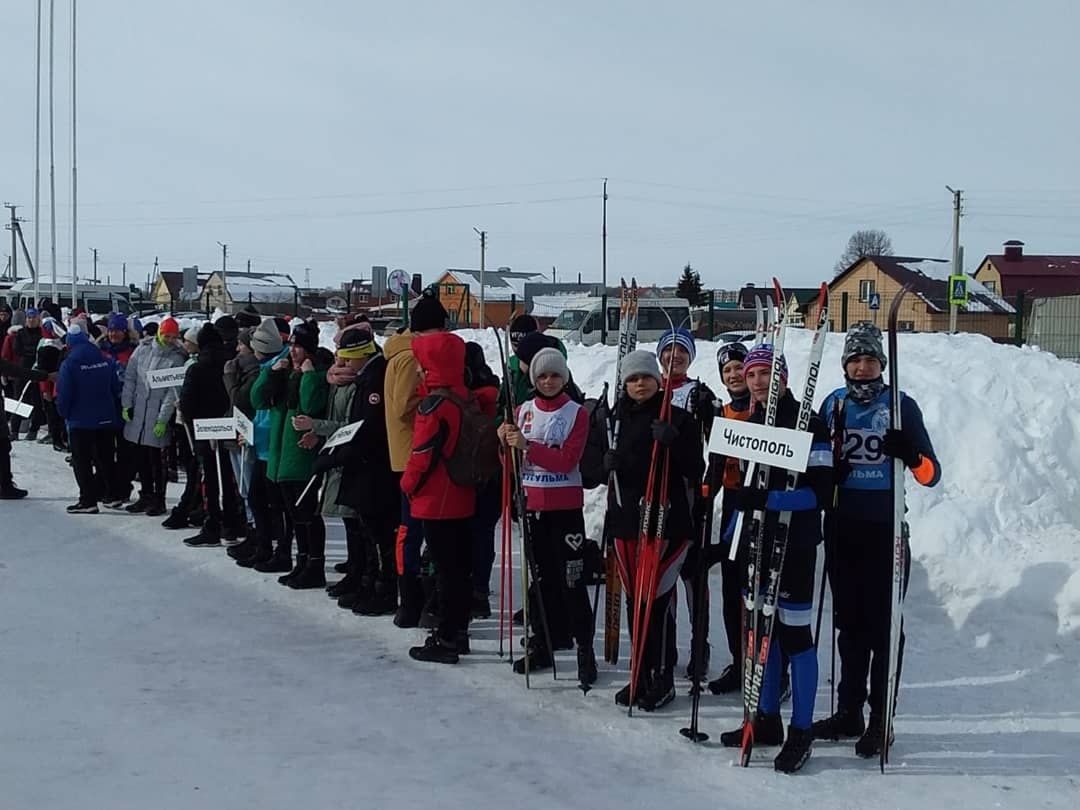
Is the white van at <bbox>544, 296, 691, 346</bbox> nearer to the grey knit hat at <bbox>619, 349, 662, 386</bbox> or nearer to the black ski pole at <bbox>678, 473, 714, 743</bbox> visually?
the grey knit hat at <bbox>619, 349, 662, 386</bbox>

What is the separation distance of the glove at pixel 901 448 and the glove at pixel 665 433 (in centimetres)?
94

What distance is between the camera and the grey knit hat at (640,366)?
197 inches

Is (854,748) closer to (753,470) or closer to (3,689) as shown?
(753,470)

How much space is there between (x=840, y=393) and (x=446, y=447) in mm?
2131

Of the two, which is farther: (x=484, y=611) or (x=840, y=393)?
(x=484, y=611)

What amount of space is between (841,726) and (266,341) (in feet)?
16.5

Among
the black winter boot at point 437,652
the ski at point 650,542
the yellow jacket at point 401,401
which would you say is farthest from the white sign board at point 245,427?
the ski at point 650,542

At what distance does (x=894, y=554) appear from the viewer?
4.45m

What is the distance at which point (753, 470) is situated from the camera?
4535mm

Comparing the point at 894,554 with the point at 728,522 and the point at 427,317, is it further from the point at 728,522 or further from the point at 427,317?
the point at 427,317

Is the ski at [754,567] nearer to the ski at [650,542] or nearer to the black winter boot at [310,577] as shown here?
the ski at [650,542]

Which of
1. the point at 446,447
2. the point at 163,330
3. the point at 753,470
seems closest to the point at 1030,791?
the point at 753,470

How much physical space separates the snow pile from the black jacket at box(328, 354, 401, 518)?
2.68 m

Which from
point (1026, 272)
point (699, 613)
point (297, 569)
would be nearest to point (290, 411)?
point (297, 569)
